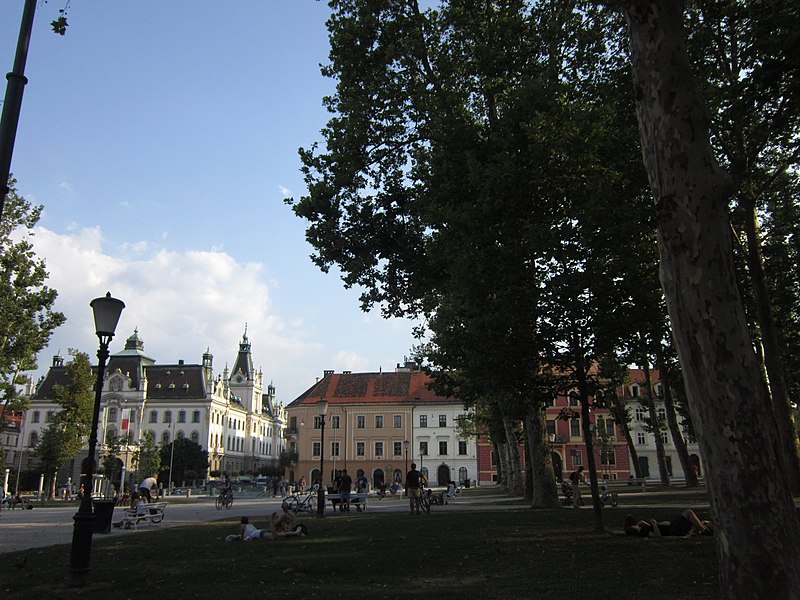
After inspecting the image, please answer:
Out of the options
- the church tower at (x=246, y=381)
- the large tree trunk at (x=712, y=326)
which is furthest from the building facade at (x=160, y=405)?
the large tree trunk at (x=712, y=326)

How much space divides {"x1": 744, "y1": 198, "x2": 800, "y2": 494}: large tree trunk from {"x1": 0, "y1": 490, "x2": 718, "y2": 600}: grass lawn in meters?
8.91

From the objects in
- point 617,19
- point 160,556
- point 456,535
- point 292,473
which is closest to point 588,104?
point 617,19

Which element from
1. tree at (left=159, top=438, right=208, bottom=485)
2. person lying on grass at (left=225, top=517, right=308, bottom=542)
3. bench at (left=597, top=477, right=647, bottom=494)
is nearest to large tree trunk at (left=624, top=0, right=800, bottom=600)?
person lying on grass at (left=225, top=517, right=308, bottom=542)

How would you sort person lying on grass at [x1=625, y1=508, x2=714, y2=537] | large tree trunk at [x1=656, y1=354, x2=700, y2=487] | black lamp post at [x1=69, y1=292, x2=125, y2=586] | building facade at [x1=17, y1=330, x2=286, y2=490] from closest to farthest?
black lamp post at [x1=69, y1=292, x2=125, y2=586] < person lying on grass at [x1=625, y1=508, x2=714, y2=537] < large tree trunk at [x1=656, y1=354, x2=700, y2=487] < building facade at [x1=17, y1=330, x2=286, y2=490]

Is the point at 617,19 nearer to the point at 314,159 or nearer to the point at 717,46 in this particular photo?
the point at 717,46

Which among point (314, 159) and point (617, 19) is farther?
point (314, 159)

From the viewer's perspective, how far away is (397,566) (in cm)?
995

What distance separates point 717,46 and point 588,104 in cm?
526

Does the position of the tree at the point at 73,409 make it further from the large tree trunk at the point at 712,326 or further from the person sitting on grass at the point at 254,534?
the large tree trunk at the point at 712,326

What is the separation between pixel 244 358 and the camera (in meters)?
131

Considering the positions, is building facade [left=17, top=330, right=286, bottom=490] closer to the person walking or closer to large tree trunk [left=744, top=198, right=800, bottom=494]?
the person walking

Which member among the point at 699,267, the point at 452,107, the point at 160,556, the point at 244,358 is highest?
the point at 244,358

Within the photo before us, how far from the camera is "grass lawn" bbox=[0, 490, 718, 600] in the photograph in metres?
7.80

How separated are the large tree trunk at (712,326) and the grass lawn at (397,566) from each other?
127 centimetres
